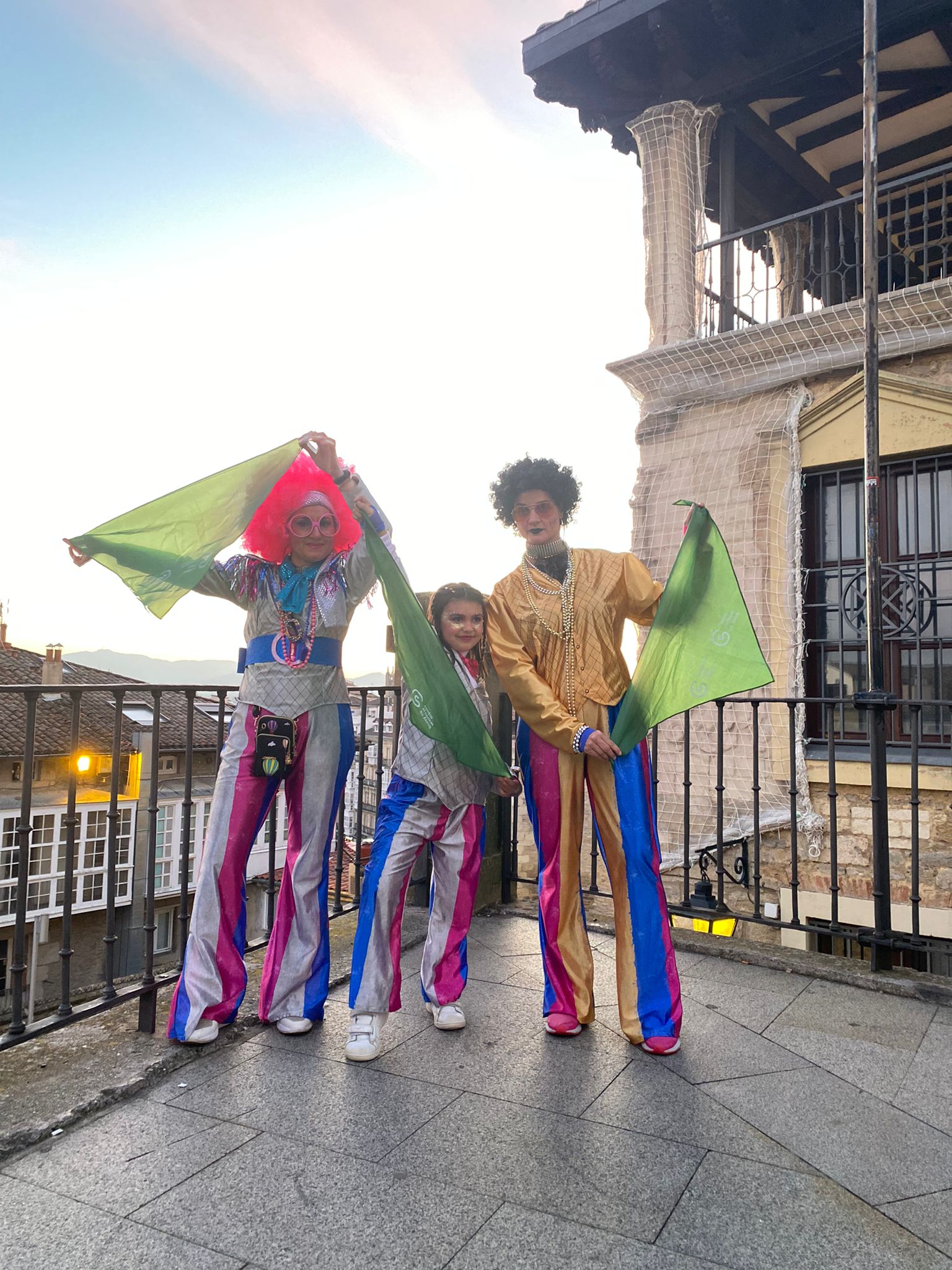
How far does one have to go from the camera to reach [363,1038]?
2.44 metres

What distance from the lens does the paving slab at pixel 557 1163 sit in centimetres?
170

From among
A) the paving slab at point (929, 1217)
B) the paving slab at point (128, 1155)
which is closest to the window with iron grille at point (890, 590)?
the paving slab at point (929, 1217)

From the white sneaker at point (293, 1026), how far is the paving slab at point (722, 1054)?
1.10m

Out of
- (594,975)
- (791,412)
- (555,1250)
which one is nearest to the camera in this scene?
(555,1250)

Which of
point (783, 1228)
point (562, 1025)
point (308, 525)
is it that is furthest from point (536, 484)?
point (783, 1228)

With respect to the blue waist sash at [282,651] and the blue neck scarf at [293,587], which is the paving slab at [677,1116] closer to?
the blue waist sash at [282,651]

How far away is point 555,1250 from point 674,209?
8.33m

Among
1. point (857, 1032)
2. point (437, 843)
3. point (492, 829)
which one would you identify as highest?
point (437, 843)

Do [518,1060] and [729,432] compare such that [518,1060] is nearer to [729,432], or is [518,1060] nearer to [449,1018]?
[449,1018]

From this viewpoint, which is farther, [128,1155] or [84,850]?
[84,850]

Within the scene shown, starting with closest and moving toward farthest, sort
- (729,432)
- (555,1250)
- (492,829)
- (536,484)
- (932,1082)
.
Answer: (555,1250) → (932,1082) → (536,484) → (492,829) → (729,432)

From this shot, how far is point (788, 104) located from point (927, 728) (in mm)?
6338

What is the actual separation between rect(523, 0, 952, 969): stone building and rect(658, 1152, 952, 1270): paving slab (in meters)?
4.77

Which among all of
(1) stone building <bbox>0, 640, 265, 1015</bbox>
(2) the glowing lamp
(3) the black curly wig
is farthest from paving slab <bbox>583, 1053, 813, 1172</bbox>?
(1) stone building <bbox>0, 640, 265, 1015</bbox>
